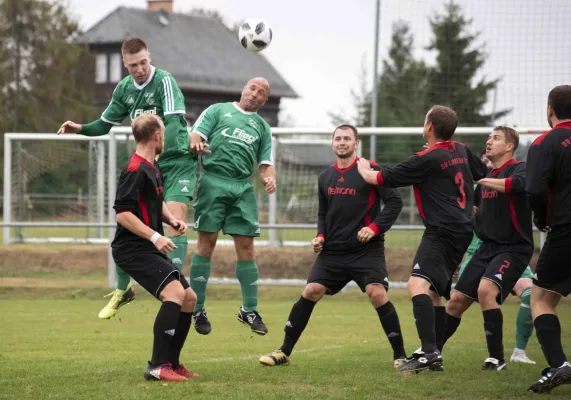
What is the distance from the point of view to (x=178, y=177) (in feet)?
33.4

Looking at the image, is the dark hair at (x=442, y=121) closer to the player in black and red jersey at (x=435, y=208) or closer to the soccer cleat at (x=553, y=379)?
the player in black and red jersey at (x=435, y=208)

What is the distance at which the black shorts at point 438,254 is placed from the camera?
8859mm

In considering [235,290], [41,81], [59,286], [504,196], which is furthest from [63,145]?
[41,81]

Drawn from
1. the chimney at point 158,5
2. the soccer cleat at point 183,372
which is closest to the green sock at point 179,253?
the soccer cleat at point 183,372

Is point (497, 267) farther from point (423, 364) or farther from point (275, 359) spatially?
point (275, 359)

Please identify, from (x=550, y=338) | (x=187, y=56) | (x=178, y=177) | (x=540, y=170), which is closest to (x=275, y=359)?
(x=178, y=177)

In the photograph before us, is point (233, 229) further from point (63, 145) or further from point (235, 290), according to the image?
point (63, 145)

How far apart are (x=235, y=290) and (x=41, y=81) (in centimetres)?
3576

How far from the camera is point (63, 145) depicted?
2233cm

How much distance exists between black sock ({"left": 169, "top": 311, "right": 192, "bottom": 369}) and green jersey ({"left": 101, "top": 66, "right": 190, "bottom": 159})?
2137 millimetres

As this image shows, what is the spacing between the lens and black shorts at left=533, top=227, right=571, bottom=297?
312 inches

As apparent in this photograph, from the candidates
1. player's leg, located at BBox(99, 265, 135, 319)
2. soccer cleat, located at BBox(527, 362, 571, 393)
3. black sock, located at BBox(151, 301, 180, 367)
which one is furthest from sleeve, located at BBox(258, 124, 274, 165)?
soccer cleat, located at BBox(527, 362, 571, 393)

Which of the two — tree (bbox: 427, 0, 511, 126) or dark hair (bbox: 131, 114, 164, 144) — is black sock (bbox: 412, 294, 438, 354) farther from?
tree (bbox: 427, 0, 511, 126)

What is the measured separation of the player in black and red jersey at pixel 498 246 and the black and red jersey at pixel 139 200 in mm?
3111
